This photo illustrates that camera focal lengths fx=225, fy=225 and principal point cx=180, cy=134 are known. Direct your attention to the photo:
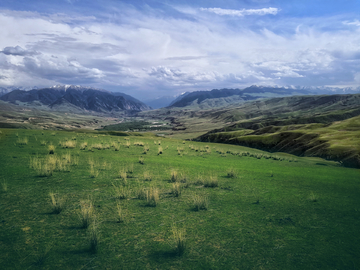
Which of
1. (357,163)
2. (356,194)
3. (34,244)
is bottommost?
(357,163)

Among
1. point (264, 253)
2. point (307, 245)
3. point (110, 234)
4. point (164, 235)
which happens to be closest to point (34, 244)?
point (110, 234)

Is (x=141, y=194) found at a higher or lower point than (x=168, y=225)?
higher

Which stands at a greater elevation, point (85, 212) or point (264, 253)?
point (85, 212)

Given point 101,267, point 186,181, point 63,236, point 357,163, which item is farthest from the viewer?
point 357,163

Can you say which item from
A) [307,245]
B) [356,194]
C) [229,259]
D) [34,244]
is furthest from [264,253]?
[356,194]

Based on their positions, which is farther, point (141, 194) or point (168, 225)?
point (141, 194)

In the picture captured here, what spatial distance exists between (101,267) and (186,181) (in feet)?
23.9

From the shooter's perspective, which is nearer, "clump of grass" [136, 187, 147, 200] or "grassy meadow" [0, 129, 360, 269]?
"grassy meadow" [0, 129, 360, 269]

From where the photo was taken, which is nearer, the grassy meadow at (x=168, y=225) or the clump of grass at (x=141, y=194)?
the grassy meadow at (x=168, y=225)

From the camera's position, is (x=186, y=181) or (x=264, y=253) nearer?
→ (x=264, y=253)

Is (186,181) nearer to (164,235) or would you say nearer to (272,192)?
(272,192)

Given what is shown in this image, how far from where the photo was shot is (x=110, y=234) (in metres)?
6.45

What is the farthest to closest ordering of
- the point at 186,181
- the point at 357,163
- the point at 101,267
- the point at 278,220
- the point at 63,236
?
the point at 357,163 < the point at 186,181 < the point at 278,220 < the point at 63,236 < the point at 101,267

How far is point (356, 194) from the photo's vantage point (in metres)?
11.8
